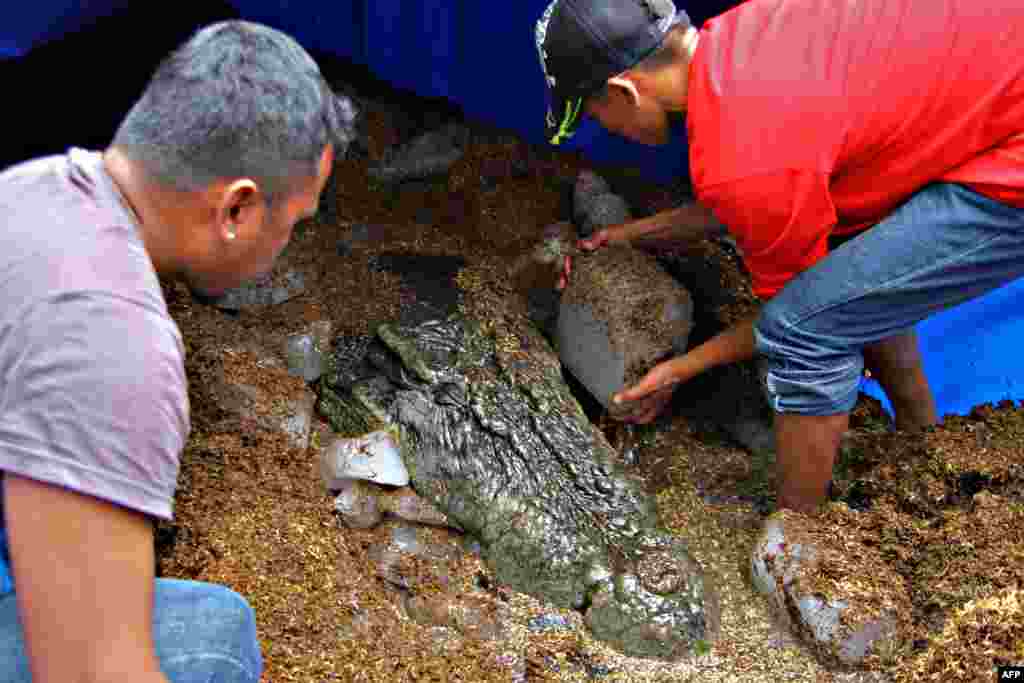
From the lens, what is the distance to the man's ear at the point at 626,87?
2.32 m

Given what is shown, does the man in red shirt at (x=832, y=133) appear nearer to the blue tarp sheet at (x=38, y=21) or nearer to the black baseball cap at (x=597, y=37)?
the black baseball cap at (x=597, y=37)

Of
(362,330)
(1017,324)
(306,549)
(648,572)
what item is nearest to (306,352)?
(362,330)

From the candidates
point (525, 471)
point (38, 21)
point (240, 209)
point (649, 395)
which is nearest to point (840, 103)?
point (649, 395)

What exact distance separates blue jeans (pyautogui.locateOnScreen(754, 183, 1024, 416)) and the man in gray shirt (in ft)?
4.30

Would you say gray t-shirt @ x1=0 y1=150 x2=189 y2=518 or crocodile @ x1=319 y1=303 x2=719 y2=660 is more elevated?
gray t-shirt @ x1=0 y1=150 x2=189 y2=518

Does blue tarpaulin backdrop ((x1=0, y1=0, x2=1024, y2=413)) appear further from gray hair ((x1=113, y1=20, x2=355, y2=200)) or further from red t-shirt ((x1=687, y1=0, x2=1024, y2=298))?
gray hair ((x1=113, y1=20, x2=355, y2=200))

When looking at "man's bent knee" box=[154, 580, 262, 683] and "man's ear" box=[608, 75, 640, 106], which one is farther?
"man's ear" box=[608, 75, 640, 106]

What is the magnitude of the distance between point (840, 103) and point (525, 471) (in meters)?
1.19

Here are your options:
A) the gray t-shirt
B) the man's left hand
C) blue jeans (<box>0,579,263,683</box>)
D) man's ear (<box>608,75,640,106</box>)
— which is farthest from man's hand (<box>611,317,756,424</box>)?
the gray t-shirt

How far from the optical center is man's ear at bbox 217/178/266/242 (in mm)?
1438

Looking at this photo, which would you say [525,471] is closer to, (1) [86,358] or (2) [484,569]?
(2) [484,569]

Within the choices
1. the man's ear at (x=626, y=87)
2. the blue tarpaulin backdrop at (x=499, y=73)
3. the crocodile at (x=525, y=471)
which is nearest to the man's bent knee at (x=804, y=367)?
the crocodile at (x=525, y=471)

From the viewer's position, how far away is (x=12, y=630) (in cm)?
152

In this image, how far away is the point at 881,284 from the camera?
7.86 ft
